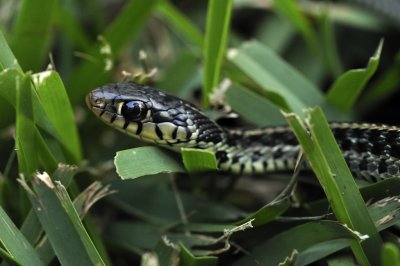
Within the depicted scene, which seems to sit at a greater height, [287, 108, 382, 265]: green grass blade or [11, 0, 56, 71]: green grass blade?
[11, 0, 56, 71]: green grass blade

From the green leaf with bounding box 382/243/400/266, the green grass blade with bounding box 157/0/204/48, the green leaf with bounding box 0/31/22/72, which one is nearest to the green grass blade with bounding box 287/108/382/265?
the green leaf with bounding box 382/243/400/266

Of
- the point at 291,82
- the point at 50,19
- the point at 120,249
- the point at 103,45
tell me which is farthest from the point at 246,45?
the point at 120,249

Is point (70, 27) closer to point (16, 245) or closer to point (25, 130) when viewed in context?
point (25, 130)

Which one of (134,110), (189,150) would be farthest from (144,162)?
(134,110)

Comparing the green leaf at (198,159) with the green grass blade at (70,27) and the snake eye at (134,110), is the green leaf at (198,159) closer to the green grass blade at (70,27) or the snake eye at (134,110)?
the snake eye at (134,110)

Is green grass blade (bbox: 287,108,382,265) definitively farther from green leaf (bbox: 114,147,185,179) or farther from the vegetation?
green leaf (bbox: 114,147,185,179)

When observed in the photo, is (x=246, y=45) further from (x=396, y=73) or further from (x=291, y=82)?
(x=396, y=73)

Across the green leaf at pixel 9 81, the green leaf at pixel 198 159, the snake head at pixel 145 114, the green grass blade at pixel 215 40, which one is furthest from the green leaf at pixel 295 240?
the green leaf at pixel 9 81

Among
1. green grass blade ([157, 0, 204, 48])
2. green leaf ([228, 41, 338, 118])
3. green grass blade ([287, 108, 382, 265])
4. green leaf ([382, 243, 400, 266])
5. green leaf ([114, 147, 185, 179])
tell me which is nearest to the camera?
green leaf ([382, 243, 400, 266])
